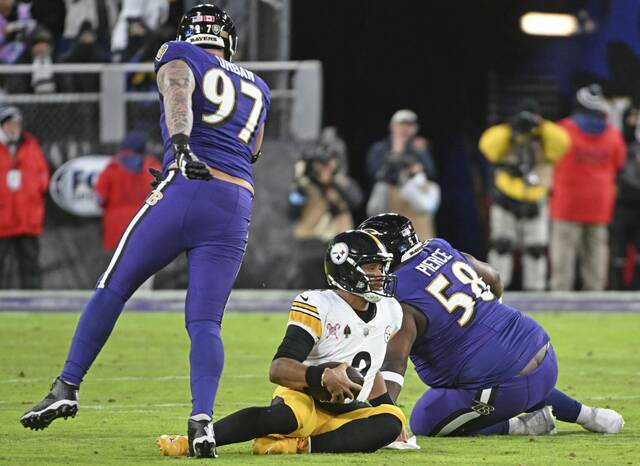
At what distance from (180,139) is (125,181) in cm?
1081

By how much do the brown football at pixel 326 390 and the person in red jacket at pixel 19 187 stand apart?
1089 centimetres

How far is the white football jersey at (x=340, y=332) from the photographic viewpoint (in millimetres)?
7113

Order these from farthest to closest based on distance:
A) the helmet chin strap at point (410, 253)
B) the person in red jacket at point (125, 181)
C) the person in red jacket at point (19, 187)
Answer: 1. the person in red jacket at point (125, 181)
2. the person in red jacket at point (19, 187)
3. the helmet chin strap at point (410, 253)

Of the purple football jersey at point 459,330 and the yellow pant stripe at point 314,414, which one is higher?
the purple football jersey at point 459,330

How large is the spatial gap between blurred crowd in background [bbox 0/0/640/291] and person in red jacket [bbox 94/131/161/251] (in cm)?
1

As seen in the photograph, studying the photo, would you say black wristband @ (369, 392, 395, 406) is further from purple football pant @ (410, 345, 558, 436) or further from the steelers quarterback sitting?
purple football pant @ (410, 345, 558, 436)

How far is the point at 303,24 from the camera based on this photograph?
20.2 m

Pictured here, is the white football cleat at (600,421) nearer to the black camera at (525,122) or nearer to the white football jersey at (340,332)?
the white football jersey at (340,332)

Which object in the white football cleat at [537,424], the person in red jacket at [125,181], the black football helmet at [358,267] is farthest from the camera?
the person in red jacket at [125,181]

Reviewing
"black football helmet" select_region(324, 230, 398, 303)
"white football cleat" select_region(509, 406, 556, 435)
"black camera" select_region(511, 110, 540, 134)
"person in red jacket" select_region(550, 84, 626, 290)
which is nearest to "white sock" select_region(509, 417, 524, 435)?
"white football cleat" select_region(509, 406, 556, 435)

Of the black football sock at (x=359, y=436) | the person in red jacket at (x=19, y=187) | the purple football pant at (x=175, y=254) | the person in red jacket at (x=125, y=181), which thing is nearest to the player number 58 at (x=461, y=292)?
the black football sock at (x=359, y=436)

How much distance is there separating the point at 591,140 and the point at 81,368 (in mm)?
11721

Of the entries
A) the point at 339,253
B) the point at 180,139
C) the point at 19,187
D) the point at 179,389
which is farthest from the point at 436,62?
the point at 180,139

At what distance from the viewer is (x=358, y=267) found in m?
7.22
